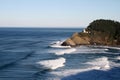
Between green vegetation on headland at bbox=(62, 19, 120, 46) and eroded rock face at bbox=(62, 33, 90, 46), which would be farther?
green vegetation on headland at bbox=(62, 19, 120, 46)

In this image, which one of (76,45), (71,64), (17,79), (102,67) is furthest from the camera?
(76,45)

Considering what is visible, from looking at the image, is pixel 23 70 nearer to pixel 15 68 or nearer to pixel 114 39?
pixel 15 68

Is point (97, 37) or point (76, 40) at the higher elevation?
point (97, 37)

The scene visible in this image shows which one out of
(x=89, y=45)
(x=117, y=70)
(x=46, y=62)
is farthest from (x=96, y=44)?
(x=117, y=70)

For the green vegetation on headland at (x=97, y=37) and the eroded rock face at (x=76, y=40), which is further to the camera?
the green vegetation on headland at (x=97, y=37)

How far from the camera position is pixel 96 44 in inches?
3098

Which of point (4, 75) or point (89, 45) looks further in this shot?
point (89, 45)

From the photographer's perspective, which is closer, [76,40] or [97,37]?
[76,40]

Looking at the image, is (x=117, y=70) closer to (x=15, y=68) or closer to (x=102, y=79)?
(x=102, y=79)

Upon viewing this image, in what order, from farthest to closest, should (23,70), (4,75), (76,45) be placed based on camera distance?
(76,45), (23,70), (4,75)

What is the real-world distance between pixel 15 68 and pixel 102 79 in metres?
13.8

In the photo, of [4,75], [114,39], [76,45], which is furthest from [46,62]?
[114,39]

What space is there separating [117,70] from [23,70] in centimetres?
1304

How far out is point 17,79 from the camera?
33.6 m
